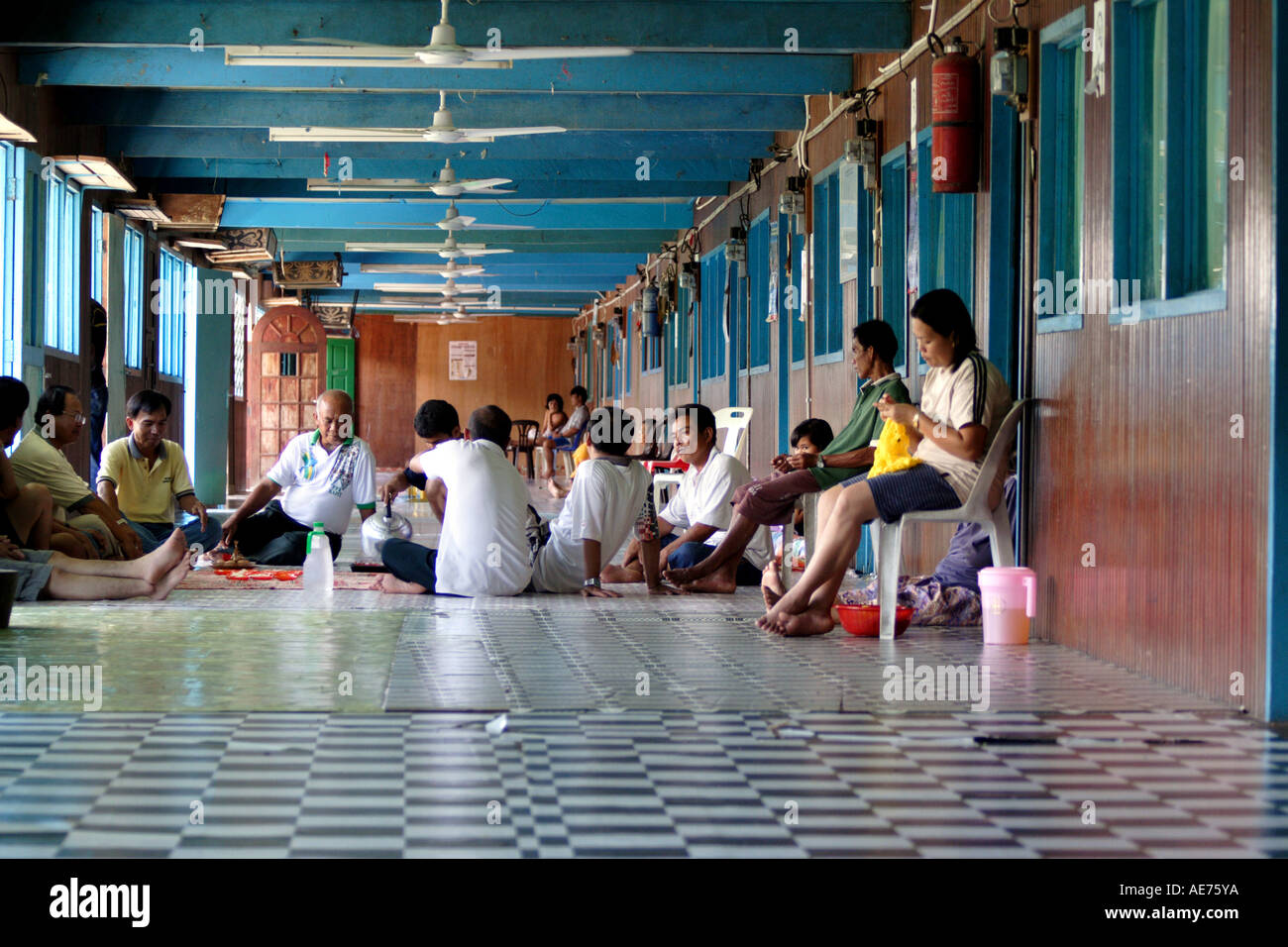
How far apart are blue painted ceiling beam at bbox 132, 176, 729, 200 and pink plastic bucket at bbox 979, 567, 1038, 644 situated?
329 inches

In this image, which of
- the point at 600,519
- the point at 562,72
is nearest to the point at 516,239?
the point at 562,72

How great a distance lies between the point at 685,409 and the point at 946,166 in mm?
1969

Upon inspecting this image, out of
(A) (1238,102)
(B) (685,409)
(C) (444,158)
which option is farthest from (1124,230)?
(C) (444,158)

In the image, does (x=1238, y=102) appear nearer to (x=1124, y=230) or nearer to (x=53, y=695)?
(x=1124, y=230)

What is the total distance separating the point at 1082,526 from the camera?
563cm

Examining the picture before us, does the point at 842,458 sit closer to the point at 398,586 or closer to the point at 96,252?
the point at 398,586

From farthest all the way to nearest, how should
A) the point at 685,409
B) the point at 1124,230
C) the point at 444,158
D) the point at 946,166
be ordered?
the point at 444,158
the point at 685,409
the point at 946,166
the point at 1124,230

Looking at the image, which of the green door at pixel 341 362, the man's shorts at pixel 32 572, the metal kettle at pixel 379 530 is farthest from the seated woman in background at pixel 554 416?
the man's shorts at pixel 32 572

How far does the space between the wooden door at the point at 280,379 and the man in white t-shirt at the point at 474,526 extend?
44.9ft

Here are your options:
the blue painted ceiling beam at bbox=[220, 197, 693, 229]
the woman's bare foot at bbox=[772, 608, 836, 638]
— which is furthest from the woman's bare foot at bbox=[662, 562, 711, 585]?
the blue painted ceiling beam at bbox=[220, 197, 693, 229]

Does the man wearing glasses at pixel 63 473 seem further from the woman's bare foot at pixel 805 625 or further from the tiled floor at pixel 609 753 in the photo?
the woman's bare foot at pixel 805 625

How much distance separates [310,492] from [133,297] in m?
6.16

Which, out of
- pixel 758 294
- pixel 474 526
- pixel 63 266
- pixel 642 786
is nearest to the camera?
pixel 642 786

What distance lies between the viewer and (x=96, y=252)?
12508 mm
